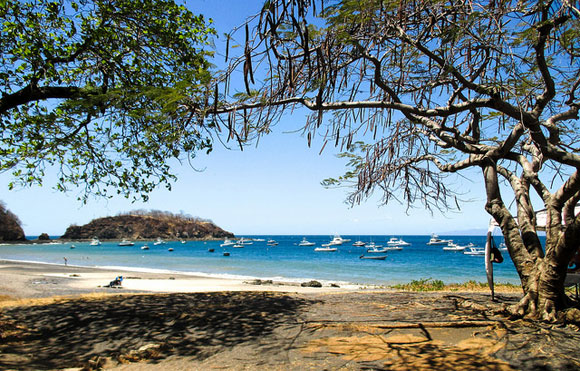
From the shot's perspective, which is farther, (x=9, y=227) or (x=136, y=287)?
(x=9, y=227)

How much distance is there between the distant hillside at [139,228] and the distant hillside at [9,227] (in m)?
32.4

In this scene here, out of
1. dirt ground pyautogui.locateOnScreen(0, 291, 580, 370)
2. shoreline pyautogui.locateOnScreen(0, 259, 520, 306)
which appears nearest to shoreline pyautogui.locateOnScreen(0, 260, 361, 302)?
shoreline pyautogui.locateOnScreen(0, 259, 520, 306)

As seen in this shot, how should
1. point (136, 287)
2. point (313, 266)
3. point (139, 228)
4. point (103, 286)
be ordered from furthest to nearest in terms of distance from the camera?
point (139, 228) → point (313, 266) → point (136, 287) → point (103, 286)

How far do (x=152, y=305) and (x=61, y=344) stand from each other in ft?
6.82

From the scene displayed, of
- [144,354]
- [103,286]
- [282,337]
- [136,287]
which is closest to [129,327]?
[144,354]

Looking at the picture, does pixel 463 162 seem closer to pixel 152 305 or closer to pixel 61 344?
pixel 152 305

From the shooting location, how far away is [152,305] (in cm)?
694

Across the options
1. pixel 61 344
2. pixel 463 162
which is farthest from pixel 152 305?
pixel 463 162

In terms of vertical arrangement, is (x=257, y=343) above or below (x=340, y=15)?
below

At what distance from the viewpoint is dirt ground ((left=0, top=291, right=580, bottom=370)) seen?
3.89 meters

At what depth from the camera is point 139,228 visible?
5610 inches

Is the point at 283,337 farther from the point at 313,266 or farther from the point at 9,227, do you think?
the point at 9,227

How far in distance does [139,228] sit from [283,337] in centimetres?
15079

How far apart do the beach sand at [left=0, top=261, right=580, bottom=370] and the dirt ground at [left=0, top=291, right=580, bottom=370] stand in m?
0.01
